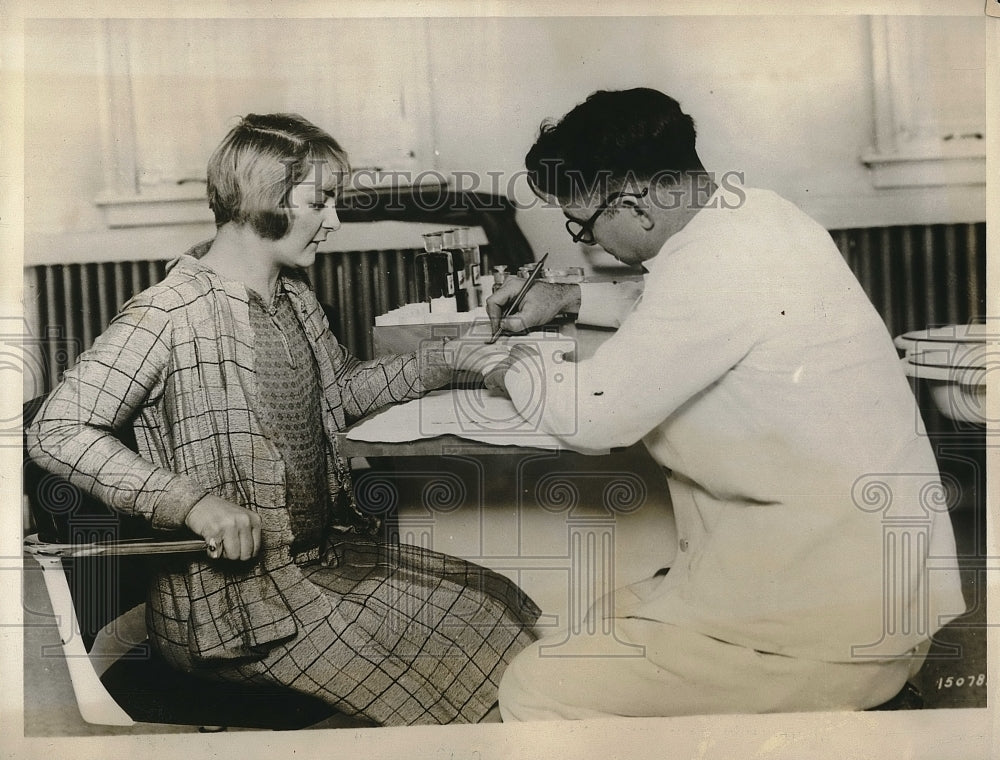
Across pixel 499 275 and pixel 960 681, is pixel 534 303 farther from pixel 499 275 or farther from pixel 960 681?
pixel 960 681

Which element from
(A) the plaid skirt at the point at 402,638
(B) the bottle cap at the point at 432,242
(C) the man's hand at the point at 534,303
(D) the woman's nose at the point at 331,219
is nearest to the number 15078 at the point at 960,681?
(A) the plaid skirt at the point at 402,638

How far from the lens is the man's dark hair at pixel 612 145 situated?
1866 millimetres

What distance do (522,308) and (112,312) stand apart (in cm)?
85

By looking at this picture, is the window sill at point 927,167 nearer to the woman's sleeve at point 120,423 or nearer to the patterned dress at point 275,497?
the patterned dress at point 275,497

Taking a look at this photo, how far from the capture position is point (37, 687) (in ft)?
6.31

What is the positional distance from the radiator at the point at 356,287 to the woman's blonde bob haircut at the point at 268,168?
142 millimetres

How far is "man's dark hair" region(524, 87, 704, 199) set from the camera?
1866 millimetres

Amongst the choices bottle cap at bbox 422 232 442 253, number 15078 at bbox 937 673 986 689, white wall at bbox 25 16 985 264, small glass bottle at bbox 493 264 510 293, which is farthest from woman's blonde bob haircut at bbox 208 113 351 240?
number 15078 at bbox 937 673 986 689

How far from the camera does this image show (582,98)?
1.91 metres

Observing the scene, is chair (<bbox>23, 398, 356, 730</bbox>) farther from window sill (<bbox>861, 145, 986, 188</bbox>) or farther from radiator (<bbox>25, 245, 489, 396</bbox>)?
window sill (<bbox>861, 145, 986, 188</bbox>)

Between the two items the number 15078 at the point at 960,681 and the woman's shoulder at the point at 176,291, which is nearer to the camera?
the woman's shoulder at the point at 176,291

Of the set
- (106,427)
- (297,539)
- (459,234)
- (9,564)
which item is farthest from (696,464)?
(9,564)

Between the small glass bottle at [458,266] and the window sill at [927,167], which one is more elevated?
the window sill at [927,167]

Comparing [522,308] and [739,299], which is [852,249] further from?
[522,308]
